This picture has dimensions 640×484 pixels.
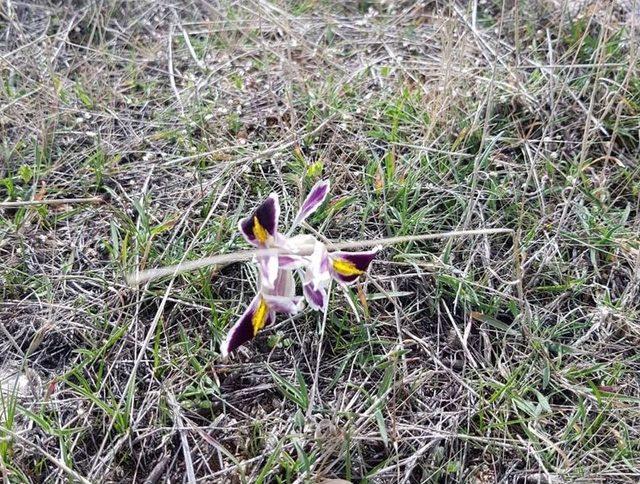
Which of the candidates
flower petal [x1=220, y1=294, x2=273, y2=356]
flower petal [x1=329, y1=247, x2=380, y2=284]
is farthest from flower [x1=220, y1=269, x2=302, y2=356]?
flower petal [x1=329, y1=247, x2=380, y2=284]

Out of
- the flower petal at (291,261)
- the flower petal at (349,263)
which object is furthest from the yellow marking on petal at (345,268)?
the flower petal at (291,261)

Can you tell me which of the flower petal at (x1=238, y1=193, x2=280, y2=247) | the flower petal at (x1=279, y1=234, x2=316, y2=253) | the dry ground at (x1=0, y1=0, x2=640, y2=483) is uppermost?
the flower petal at (x1=238, y1=193, x2=280, y2=247)

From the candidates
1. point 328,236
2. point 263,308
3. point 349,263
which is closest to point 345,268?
point 349,263

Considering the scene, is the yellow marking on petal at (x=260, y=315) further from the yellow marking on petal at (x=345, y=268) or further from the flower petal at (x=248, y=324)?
the yellow marking on petal at (x=345, y=268)

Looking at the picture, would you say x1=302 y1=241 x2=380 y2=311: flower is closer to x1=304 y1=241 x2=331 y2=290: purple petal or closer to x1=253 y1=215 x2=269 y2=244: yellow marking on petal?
x1=304 y1=241 x2=331 y2=290: purple petal

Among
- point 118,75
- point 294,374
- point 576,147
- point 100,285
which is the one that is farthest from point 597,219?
point 118,75

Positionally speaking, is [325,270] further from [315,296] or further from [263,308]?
[263,308]

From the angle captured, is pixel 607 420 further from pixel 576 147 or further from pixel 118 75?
pixel 118 75
